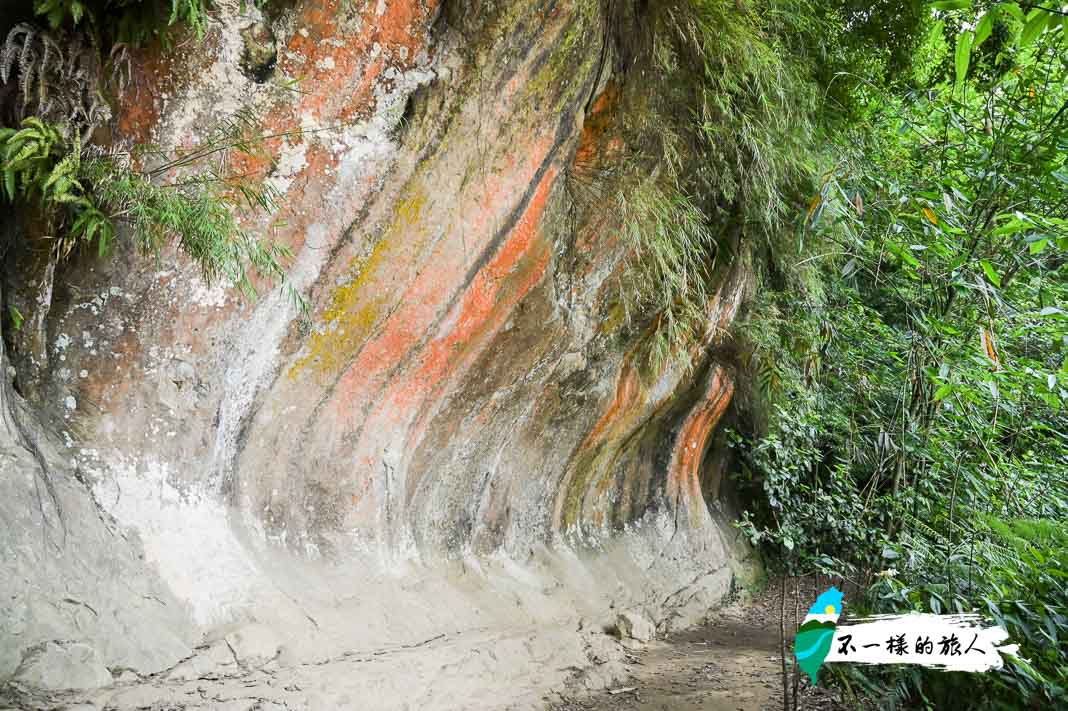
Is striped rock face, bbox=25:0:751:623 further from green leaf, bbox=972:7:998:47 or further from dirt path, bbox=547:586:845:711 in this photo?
green leaf, bbox=972:7:998:47

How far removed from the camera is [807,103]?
6.12m

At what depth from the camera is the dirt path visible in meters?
4.71

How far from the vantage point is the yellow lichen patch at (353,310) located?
179 inches

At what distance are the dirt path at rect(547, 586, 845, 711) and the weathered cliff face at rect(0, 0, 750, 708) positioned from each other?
0.44m

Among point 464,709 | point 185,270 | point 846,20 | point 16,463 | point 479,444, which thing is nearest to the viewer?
point 16,463

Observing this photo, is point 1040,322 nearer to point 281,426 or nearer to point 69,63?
point 281,426

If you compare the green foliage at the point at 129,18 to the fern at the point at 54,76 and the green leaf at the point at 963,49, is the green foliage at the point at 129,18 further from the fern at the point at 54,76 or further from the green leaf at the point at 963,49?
the green leaf at the point at 963,49

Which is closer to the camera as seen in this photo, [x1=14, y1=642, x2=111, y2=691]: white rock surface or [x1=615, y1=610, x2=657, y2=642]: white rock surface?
[x1=14, y1=642, x2=111, y2=691]: white rock surface

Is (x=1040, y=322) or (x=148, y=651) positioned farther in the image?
(x=1040, y=322)

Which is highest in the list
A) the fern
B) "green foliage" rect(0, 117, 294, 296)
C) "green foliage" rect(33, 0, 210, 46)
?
"green foliage" rect(33, 0, 210, 46)

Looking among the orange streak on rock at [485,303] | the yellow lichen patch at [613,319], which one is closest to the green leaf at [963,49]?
the orange streak on rock at [485,303]

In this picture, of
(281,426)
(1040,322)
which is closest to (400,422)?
(281,426)

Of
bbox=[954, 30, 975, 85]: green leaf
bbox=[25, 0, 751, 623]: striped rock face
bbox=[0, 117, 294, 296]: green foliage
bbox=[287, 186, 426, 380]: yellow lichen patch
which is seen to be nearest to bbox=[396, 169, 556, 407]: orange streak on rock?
bbox=[25, 0, 751, 623]: striped rock face

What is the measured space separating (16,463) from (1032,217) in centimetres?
484
